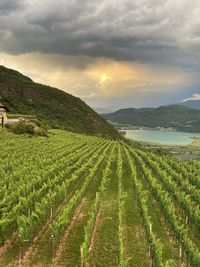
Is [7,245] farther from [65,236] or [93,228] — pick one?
[93,228]

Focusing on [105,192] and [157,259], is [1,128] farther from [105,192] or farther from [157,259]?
[157,259]

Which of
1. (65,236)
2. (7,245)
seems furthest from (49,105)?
(7,245)

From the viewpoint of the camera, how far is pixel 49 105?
162750mm

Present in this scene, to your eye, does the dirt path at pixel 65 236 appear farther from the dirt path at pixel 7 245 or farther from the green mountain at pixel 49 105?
the green mountain at pixel 49 105

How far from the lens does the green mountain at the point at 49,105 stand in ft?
485

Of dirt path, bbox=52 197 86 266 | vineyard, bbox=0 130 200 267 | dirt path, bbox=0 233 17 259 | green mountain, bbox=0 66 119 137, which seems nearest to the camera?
vineyard, bbox=0 130 200 267

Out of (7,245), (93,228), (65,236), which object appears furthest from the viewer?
(93,228)

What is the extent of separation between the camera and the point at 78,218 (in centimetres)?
2364

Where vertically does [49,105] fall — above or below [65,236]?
above

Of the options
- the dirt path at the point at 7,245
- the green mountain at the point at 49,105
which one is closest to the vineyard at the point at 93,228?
the dirt path at the point at 7,245

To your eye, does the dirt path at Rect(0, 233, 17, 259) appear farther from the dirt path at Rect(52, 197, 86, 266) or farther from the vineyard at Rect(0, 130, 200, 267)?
the dirt path at Rect(52, 197, 86, 266)

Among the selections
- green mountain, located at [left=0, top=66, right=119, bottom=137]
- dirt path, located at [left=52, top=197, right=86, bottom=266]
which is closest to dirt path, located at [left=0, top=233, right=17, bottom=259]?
dirt path, located at [left=52, top=197, right=86, bottom=266]

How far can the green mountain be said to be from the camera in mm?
147750

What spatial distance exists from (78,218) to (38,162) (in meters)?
17.1
